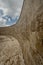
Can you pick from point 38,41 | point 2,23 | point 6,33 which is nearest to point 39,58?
point 38,41

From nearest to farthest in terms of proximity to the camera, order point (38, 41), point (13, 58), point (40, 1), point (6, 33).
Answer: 1. point (38, 41)
2. point (40, 1)
3. point (13, 58)
4. point (6, 33)

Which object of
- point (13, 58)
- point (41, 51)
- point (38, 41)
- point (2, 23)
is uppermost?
point (2, 23)

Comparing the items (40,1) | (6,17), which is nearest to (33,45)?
(40,1)

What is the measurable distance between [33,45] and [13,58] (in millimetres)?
780

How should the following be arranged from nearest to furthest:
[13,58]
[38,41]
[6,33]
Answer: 1. [38,41]
2. [13,58]
3. [6,33]

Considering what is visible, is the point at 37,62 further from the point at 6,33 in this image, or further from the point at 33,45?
the point at 6,33

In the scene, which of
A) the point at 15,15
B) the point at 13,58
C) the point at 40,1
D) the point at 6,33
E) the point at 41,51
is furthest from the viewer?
the point at 6,33

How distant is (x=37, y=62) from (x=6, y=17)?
2.34m

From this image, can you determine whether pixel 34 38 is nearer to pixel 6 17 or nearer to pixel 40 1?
pixel 40 1

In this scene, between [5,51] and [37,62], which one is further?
[5,51]

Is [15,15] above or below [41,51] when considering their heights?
above

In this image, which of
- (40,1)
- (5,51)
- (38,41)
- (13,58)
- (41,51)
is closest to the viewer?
Answer: (41,51)

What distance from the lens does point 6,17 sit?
12.3ft

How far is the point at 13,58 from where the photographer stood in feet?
8.07
